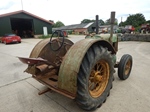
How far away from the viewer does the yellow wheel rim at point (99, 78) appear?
2145 millimetres

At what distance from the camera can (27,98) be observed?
2.51 metres

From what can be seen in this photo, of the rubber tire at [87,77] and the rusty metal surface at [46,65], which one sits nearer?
the rubber tire at [87,77]

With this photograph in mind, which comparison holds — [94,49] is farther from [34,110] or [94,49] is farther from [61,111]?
[34,110]

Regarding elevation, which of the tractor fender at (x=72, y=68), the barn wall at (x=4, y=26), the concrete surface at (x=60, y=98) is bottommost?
the concrete surface at (x=60, y=98)

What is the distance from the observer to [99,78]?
2154 millimetres

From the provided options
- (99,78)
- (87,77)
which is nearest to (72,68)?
(87,77)

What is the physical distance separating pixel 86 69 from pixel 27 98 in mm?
1548

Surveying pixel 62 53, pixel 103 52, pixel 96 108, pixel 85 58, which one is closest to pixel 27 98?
pixel 62 53

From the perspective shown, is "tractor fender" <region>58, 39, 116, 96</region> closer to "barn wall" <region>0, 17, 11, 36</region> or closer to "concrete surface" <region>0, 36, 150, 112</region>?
"concrete surface" <region>0, 36, 150, 112</region>

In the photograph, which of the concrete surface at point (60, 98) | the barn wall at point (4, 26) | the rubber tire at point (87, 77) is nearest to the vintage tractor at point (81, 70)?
the rubber tire at point (87, 77)

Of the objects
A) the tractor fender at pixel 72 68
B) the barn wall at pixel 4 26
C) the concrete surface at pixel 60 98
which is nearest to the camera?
the tractor fender at pixel 72 68

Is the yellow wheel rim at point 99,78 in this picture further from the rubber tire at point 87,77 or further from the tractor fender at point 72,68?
the tractor fender at point 72,68

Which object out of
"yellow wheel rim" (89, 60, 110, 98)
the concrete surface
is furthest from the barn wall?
"yellow wheel rim" (89, 60, 110, 98)

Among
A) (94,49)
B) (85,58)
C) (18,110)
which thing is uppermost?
(94,49)
